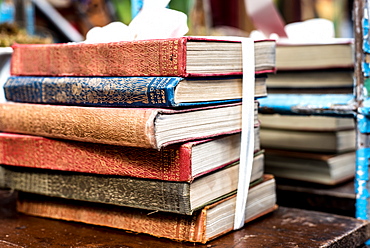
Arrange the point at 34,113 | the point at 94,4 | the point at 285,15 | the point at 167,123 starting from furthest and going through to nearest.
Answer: the point at 285,15 → the point at 94,4 → the point at 34,113 → the point at 167,123

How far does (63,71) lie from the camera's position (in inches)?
31.5

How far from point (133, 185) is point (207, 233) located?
13 centimetres

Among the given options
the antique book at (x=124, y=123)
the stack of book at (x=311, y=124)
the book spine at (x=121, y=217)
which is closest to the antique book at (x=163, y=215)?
the book spine at (x=121, y=217)

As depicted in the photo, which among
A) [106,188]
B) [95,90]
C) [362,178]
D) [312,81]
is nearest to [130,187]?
[106,188]

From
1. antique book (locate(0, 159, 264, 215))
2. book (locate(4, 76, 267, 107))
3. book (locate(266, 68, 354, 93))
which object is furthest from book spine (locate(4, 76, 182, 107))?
book (locate(266, 68, 354, 93))

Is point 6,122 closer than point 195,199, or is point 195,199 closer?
point 195,199

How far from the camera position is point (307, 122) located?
1140 millimetres

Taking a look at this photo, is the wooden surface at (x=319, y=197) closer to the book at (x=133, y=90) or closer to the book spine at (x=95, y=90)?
the book at (x=133, y=90)

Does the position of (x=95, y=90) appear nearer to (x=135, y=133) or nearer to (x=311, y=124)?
(x=135, y=133)

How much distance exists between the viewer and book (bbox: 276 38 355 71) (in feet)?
3.35

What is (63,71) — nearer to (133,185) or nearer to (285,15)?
(133,185)

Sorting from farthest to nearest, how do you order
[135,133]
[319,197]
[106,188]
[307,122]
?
1. [307,122]
2. [319,197]
3. [106,188]
4. [135,133]

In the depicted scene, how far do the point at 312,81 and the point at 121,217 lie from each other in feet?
1.69

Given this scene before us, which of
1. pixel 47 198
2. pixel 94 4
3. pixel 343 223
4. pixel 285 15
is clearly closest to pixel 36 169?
pixel 47 198
